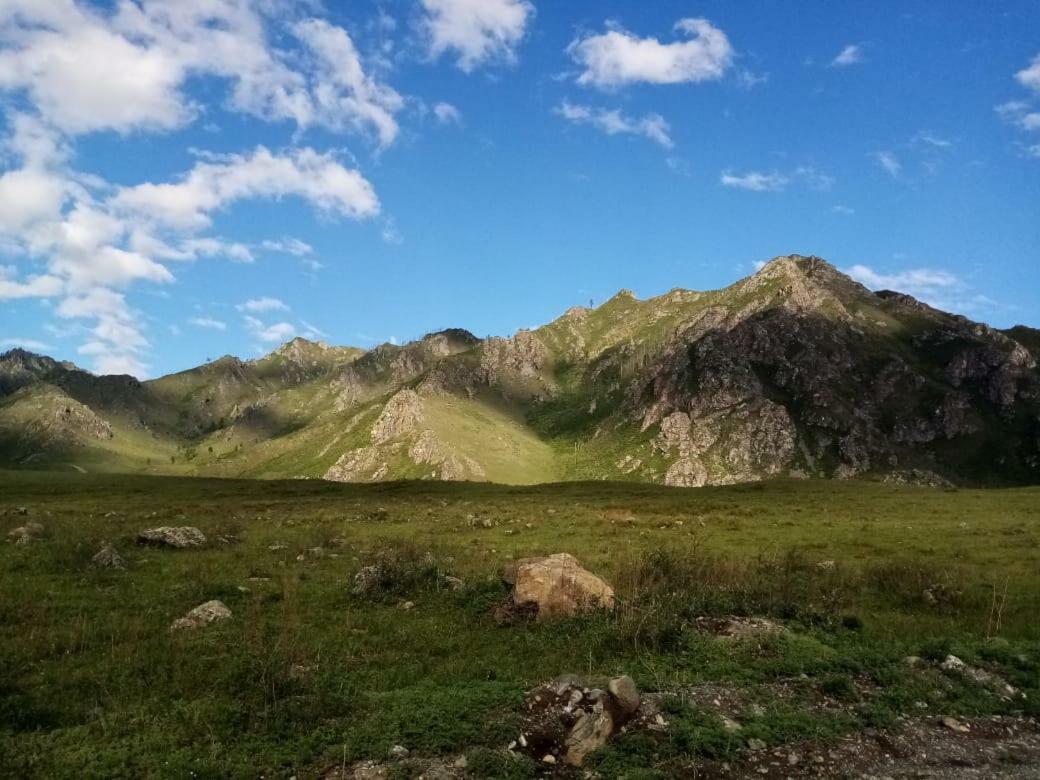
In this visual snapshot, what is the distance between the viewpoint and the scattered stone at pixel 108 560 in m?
24.8

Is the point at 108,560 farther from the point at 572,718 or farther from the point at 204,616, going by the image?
the point at 572,718

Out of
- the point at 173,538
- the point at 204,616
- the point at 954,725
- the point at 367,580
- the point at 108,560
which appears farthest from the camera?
the point at 173,538

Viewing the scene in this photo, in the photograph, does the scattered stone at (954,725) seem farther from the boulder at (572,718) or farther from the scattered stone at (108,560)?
the scattered stone at (108,560)

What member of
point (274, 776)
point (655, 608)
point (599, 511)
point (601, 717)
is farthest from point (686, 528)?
point (274, 776)

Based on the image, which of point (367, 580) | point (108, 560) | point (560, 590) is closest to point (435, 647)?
point (560, 590)

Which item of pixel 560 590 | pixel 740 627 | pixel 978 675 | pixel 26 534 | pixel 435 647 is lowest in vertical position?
pixel 435 647

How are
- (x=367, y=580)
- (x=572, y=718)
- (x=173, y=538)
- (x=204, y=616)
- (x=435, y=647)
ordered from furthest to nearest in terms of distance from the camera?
(x=173, y=538) < (x=367, y=580) < (x=204, y=616) < (x=435, y=647) < (x=572, y=718)

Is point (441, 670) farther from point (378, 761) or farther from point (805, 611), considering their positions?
point (805, 611)

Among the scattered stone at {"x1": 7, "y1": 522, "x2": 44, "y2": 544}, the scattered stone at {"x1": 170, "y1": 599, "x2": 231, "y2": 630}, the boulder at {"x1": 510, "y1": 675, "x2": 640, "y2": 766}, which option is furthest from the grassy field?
the scattered stone at {"x1": 7, "y1": 522, "x2": 44, "y2": 544}

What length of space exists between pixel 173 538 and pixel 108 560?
5285 millimetres

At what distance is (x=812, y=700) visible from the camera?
43.6 feet

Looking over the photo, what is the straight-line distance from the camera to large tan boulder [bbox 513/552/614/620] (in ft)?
63.5

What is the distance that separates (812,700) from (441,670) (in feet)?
26.2

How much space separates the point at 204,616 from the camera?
1850cm
